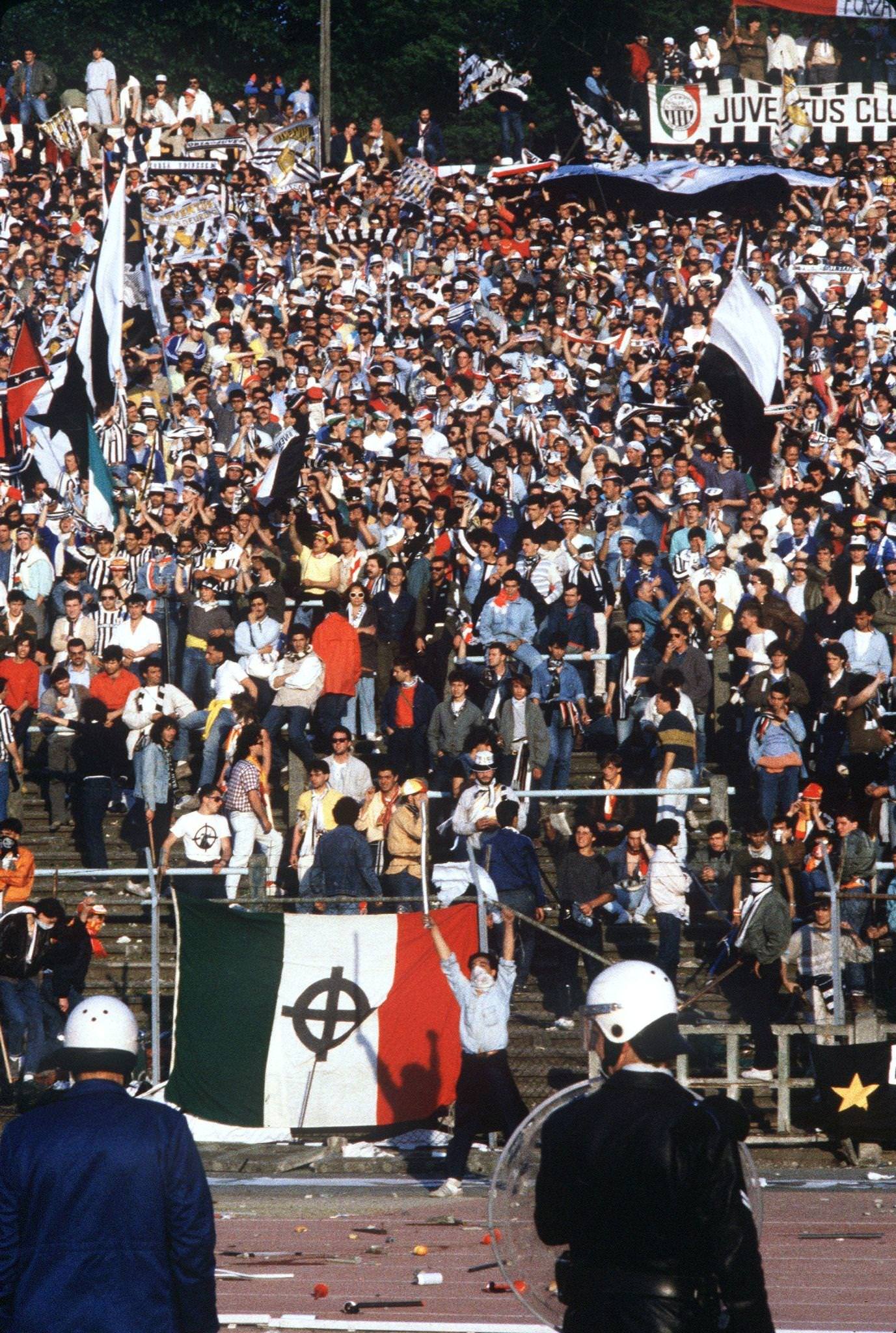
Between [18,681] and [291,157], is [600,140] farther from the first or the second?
[18,681]

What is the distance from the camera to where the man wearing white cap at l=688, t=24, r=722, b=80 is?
3878cm

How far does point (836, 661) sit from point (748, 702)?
0.78 metres

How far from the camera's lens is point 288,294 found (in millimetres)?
26812

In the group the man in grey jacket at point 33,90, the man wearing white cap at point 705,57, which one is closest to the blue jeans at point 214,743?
the man in grey jacket at point 33,90

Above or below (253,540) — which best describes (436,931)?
below

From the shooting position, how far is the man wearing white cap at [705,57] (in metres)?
38.8

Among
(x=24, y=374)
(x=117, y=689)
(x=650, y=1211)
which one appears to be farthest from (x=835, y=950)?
(x=24, y=374)

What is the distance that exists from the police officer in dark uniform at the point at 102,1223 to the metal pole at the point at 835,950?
9.54 meters

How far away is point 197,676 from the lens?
1830 cm

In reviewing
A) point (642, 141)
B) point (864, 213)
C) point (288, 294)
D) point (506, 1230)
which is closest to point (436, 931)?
point (506, 1230)

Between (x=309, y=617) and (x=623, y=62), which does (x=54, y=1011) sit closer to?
(x=309, y=617)

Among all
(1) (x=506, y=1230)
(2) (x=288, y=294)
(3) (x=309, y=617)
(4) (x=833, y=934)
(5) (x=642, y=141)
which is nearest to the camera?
(1) (x=506, y=1230)

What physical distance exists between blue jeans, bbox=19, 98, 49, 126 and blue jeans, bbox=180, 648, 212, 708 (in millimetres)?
20542

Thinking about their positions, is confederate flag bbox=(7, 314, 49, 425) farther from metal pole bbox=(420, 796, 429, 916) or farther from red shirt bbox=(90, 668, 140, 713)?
metal pole bbox=(420, 796, 429, 916)
